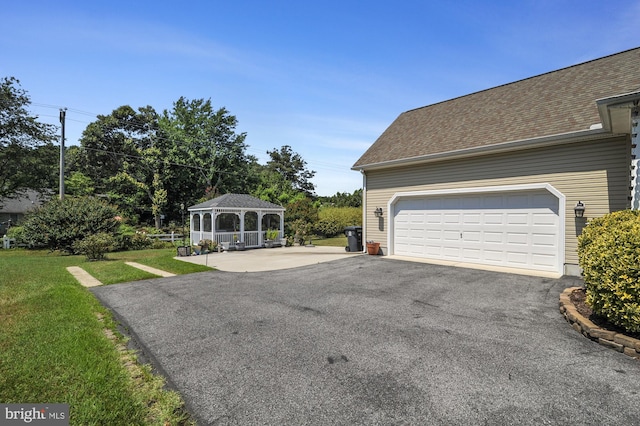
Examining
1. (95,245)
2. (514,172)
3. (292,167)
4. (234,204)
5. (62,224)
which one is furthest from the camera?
(292,167)

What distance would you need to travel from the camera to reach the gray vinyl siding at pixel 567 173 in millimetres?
7211

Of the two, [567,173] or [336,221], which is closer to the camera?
[567,173]

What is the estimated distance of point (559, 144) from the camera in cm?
799

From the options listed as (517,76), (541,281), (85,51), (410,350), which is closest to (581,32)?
(517,76)

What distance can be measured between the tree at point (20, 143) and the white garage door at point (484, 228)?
29.1 m

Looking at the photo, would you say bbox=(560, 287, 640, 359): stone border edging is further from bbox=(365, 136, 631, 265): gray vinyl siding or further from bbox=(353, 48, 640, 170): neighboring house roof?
bbox=(353, 48, 640, 170): neighboring house roof

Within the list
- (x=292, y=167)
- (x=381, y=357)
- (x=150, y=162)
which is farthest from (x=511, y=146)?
(x=292, y=167)

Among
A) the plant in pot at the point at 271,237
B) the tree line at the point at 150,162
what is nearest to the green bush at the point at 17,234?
the tree line at the point at 150,162

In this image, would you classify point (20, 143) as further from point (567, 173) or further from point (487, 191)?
point (567, 173)

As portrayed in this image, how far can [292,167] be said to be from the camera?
4788 centimetres

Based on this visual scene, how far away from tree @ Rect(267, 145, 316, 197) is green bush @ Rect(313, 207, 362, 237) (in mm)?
23141

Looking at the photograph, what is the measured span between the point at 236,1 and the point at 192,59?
4.76 metres

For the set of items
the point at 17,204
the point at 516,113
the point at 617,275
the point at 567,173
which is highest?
the point at 516,113

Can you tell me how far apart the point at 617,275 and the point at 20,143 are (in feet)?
113
